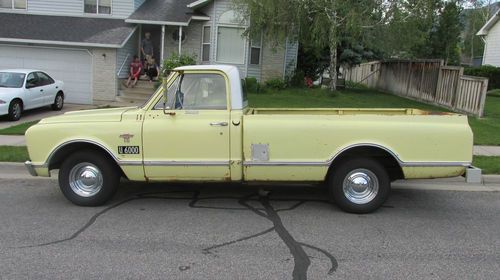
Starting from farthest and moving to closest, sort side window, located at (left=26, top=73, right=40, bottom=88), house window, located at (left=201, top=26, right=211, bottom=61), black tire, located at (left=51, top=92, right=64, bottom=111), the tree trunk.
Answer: house window, located at (left=201, top=26, right=211, bottom=61) < the tree trunk < black tire, located at (left=51, top=92, right=64, bottom=111) < side window, located at (left=26, top=73, right=40, bottom=88)

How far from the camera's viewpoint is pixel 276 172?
605 cm

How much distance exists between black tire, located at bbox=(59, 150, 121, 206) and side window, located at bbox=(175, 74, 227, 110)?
121 cm

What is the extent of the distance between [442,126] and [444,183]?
2243 millimetres

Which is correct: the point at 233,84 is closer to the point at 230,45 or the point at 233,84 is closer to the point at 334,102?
the point at 334,102

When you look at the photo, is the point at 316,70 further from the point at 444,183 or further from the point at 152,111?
the point at 152,111

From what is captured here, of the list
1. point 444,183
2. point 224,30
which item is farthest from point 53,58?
point 444,183

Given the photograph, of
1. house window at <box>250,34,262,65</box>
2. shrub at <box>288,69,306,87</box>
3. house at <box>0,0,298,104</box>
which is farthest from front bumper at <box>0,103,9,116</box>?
shrub at <box>288,69,306,87</box>

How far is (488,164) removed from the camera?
857 cm

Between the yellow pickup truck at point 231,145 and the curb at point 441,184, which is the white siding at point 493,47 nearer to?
the curb at point 441,184

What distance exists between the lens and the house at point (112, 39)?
64.3ft

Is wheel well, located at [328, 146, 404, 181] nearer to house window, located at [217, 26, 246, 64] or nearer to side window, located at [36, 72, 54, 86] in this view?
side window, located at [36, 72, 54, 86]

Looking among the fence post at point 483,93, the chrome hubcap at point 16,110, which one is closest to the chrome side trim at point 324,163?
the fence post at point 483,93

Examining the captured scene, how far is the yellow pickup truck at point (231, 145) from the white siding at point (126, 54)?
14.0 meters

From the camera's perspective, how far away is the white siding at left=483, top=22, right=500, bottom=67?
3193 centimetres
